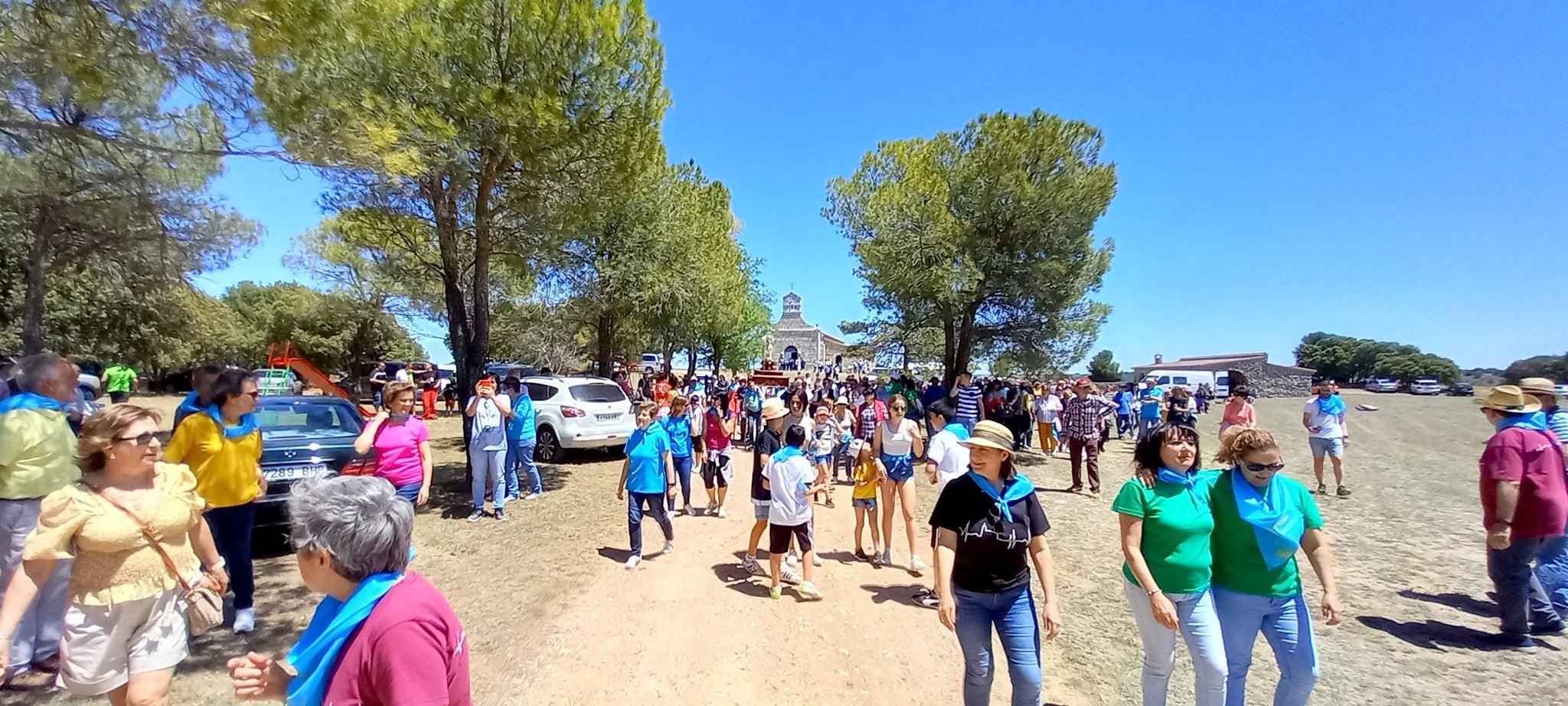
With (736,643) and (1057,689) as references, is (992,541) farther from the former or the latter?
(736,643)

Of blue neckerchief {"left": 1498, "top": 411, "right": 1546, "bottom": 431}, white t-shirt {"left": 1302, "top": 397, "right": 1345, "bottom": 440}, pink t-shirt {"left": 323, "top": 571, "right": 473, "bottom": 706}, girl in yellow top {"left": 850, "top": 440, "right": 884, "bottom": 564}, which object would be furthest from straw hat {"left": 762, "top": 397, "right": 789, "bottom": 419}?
white t-shirt {"left": 1302, "top": 397, "right": 1345, "bottom": 440}

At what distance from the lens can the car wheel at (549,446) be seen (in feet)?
39.7

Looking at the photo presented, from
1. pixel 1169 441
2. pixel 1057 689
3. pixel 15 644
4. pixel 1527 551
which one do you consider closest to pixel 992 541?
pixel 1169 441

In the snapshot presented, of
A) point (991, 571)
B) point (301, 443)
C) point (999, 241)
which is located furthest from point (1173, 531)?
point (999, 241)

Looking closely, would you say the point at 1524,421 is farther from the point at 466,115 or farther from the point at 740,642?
the point at 466,115

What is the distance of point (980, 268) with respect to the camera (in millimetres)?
16156

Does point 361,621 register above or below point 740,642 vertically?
above

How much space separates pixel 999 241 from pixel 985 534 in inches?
575

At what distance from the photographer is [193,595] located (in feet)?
8.64

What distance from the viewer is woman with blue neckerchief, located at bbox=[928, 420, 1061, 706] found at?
126 inches

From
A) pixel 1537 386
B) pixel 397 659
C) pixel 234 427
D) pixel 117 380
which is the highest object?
pixel 117 380

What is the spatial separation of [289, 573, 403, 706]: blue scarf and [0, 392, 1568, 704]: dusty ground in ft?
8.52

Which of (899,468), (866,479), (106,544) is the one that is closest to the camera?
(106,544)

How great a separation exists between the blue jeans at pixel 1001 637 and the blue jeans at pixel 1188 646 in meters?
0.56
